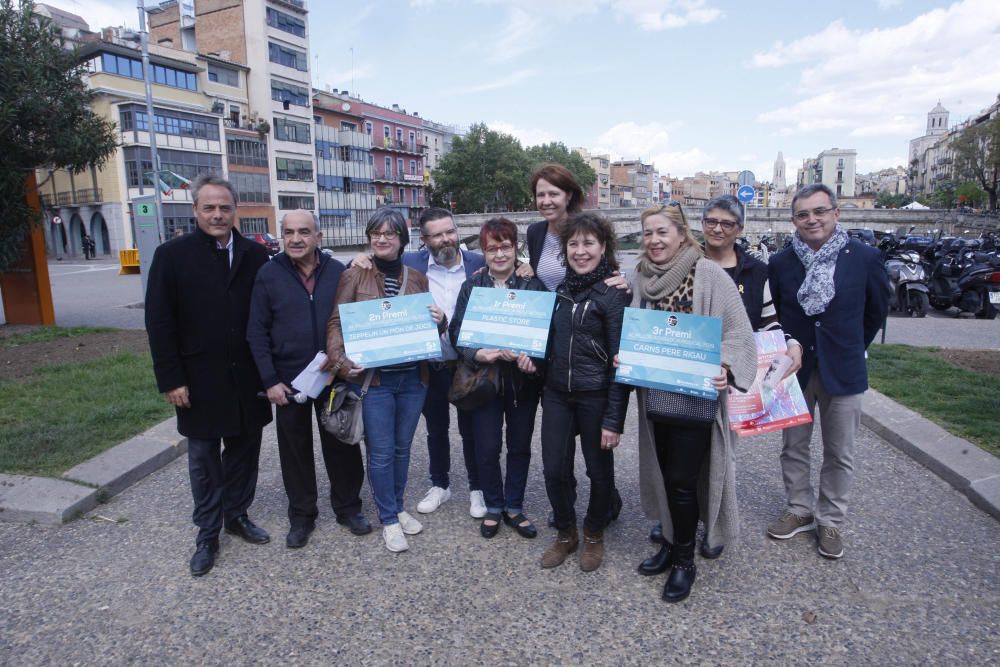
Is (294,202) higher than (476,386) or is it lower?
higher

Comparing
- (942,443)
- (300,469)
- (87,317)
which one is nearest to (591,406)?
(300,469)

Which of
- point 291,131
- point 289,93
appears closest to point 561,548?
point 291,131

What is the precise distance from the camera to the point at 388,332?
3594 millimetres

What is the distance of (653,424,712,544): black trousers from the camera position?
310 centimetres

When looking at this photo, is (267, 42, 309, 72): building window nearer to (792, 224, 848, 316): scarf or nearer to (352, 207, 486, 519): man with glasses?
(352, 207, 486, 519): man with glasses

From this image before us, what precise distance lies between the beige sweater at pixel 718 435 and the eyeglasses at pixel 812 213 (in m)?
0.85

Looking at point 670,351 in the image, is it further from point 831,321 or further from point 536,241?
point 536,241

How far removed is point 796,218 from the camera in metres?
3.61

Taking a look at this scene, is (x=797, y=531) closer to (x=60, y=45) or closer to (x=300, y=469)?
(x=300, y=469)

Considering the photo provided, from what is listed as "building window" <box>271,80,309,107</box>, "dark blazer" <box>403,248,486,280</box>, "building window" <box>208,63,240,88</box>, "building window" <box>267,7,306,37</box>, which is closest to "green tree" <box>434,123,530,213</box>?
"building window" <box>271,80,309,107</box>

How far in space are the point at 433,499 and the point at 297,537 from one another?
915 millimetres

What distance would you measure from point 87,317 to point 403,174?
6228 centimetres

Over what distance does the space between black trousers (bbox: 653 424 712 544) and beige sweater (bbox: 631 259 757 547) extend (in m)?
0.09

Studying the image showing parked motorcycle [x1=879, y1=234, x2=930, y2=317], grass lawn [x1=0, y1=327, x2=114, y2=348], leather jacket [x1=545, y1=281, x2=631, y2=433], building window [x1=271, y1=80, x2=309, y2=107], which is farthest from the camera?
building window [x1=271, y1=80, x2=309, y2=107]
